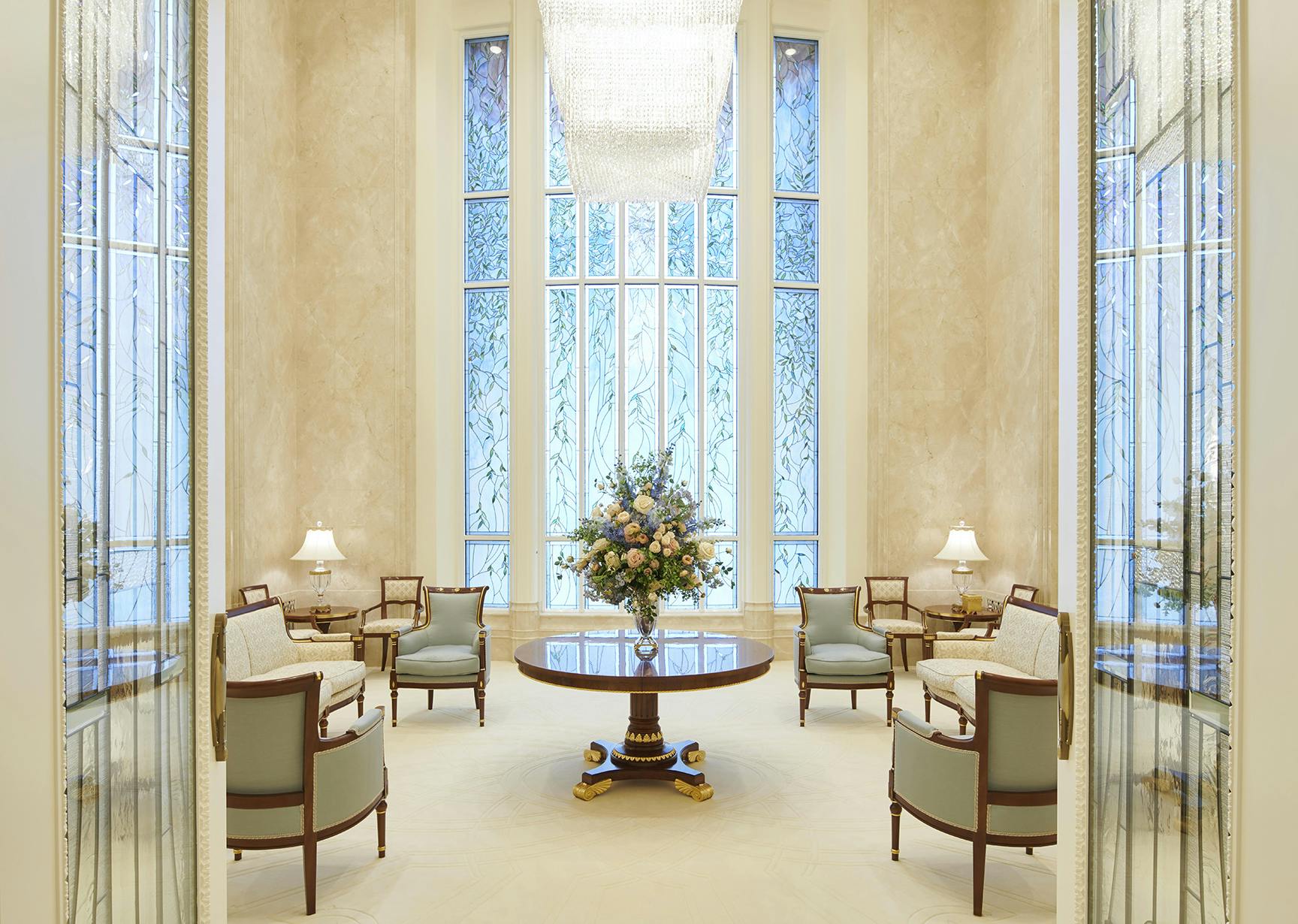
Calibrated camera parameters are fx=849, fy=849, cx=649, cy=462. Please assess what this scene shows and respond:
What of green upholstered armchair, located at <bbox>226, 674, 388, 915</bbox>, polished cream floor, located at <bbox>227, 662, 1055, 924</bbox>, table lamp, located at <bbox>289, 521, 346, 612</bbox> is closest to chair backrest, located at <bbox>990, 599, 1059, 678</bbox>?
polished cream floor, located at <bbox>227, 662, 1055, 924</bbox>

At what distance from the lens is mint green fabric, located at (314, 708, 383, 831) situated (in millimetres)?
3865

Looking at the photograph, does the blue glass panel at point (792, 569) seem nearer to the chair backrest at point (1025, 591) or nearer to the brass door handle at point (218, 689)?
the chair backrest at point (1025, 591)

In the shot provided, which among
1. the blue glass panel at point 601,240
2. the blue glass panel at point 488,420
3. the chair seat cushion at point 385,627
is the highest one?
the blue glass panel at point 601,240

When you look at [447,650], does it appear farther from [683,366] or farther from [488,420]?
[683,366]

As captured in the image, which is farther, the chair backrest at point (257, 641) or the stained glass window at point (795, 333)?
the stained glass window at point (795, 333)

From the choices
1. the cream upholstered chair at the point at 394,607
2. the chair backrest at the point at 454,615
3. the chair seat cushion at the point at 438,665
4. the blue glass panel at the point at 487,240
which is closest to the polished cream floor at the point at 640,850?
the chair seat cushion at the point at 438,665

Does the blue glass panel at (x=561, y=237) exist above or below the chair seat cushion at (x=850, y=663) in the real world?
above

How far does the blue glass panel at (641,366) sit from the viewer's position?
32.7ft

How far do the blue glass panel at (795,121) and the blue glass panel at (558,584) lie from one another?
4.96m

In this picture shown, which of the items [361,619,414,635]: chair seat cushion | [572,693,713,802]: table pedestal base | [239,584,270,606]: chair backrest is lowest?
[572,693,713,802]: table pedestal base

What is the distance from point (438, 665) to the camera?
695cm

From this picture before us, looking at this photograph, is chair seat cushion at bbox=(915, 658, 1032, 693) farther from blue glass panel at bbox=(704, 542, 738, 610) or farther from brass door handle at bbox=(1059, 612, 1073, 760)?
brass door handle at bbox=(1059, 612, 1073, 760)

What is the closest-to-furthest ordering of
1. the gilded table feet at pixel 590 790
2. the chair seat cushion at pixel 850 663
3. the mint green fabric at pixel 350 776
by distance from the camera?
the mint green fabric at pixel 350 776 → the gilded table feet at pixel 590 790 → the chair seat cushion at pixel 850 663

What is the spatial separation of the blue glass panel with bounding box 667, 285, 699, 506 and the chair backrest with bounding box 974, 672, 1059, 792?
248 inches
